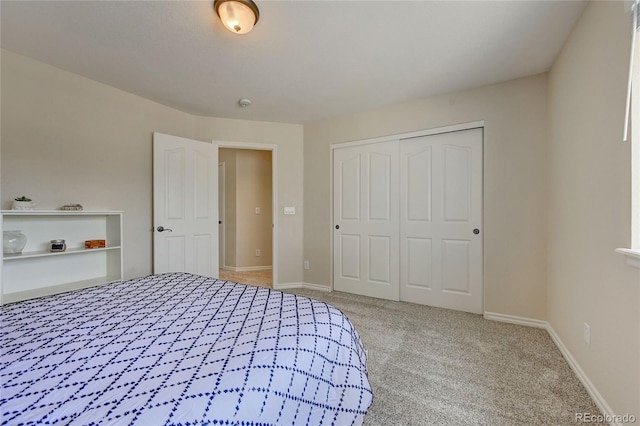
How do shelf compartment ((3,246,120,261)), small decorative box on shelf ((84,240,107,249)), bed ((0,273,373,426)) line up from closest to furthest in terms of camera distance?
1. bed ((0,273,373,426))
2. shelf compartment ((3,246,120,261))
3. small decorative box on shelf ((84,240,107,249))

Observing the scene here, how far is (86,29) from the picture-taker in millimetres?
1916

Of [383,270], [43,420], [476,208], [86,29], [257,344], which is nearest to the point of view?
[43,420]

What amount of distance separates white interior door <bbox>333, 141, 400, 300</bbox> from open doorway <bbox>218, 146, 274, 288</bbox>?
1762 mm

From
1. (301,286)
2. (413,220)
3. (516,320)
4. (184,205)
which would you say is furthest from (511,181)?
(184,205)

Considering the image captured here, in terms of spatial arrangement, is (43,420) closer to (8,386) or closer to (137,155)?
(8,386)

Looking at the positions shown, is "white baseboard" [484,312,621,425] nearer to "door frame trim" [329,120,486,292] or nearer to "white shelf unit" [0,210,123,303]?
"door frame trim" [329,120,486,292]

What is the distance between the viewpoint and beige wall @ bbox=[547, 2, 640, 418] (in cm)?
130

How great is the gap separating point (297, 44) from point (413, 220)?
2197 mm

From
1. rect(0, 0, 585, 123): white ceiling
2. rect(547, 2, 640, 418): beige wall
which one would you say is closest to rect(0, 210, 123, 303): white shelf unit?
rect(0, 0, 585, 123): white ceiling

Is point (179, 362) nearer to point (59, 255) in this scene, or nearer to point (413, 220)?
point (59, 255)

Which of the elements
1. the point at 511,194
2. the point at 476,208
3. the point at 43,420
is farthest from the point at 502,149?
the point at 43,420

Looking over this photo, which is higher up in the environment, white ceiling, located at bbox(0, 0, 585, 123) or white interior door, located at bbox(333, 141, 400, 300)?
white ceiling, located at bbox(0, 0, 585, 123)

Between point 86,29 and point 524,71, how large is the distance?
3574 millimetres

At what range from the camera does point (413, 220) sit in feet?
10.5
